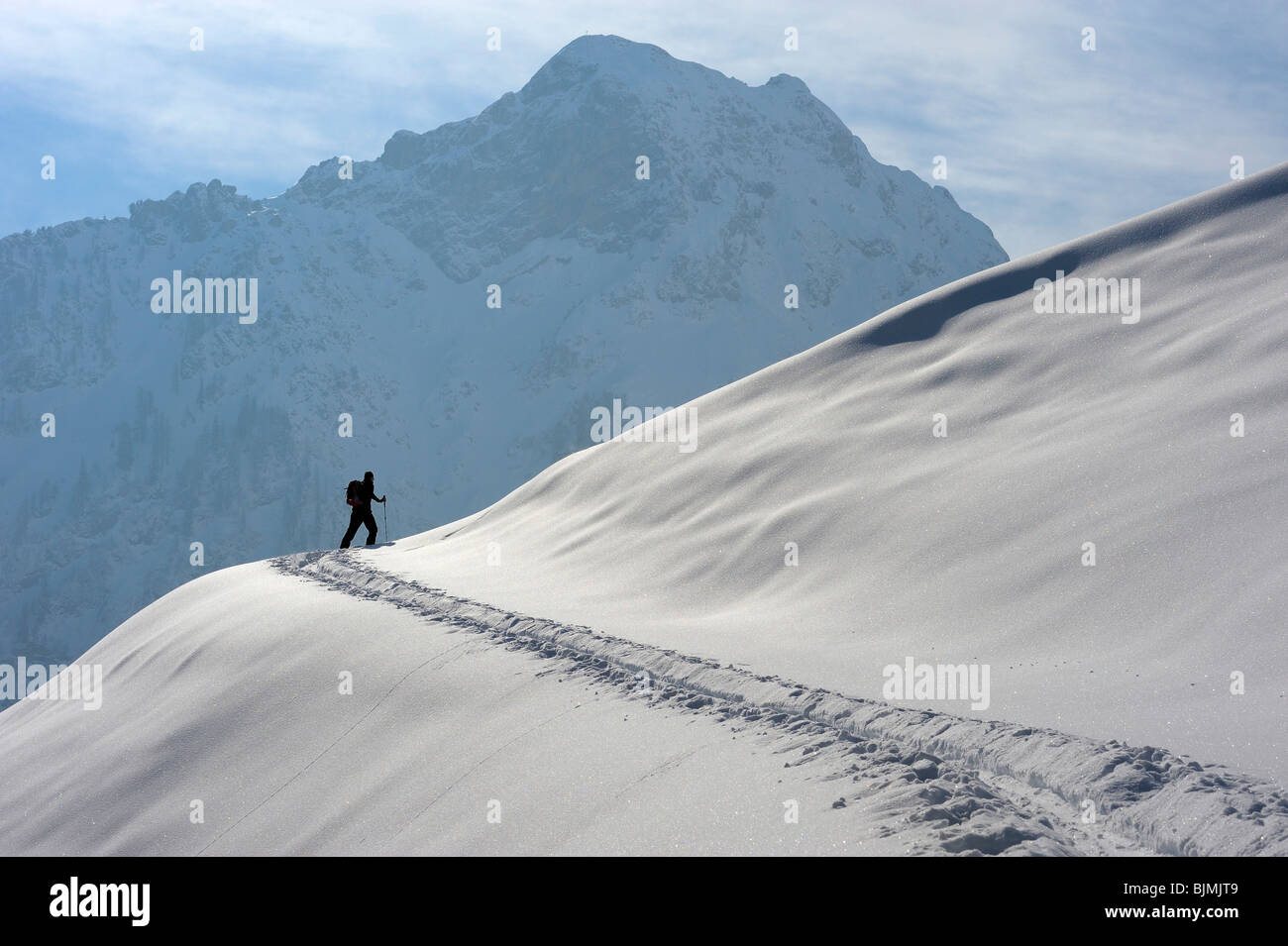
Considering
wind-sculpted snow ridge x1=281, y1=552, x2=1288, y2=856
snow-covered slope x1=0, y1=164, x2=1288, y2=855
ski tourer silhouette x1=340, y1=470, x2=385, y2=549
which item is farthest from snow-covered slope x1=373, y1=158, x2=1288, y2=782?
ski tourer silhouette x1=340, y1=470, x2=385, y2=549

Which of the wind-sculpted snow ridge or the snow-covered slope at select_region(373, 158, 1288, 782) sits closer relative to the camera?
the wind-sculpted snow ridge

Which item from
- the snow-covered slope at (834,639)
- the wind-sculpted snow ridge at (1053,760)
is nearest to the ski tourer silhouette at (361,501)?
the snow-covered slope at (834,639)

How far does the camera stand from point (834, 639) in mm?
9203

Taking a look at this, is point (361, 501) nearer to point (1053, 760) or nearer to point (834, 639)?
point (834, 639)

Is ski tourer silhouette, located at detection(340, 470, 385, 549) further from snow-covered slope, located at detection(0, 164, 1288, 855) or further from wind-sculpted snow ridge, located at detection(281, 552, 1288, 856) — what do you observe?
wind-sculpted snow ridge, located at detection(281, 552, 1288, 856)

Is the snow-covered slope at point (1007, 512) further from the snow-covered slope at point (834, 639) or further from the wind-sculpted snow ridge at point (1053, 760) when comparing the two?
the wind-sculpted snow ridge at point (1053, 760)

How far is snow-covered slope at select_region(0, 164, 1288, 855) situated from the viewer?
20.5 feet

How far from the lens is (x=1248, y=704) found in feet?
21.0

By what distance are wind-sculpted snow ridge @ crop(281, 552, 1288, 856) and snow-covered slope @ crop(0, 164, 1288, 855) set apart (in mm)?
22

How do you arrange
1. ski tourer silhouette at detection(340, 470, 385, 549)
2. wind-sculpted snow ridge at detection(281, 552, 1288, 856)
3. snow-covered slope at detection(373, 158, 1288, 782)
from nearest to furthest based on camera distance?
wind-sculpted snow ridge at detection(281, 552, 1288, 856) < snow-covered slope at detection(373, 158, 1288, 782) < ski tourer silhouette at detection(340, 470, 385, 549)

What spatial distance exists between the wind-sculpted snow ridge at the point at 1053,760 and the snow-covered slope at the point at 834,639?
0.02 meters

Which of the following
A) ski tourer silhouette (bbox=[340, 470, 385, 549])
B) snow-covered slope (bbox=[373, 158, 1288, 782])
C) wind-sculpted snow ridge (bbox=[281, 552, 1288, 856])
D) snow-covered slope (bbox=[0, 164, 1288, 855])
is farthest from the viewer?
ski tourer silhouette (bbox=[340, 470, 385, 549])

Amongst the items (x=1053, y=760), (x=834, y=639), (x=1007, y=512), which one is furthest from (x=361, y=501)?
(x=1053, y=760)

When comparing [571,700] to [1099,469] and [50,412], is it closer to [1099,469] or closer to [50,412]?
[1099,469]
